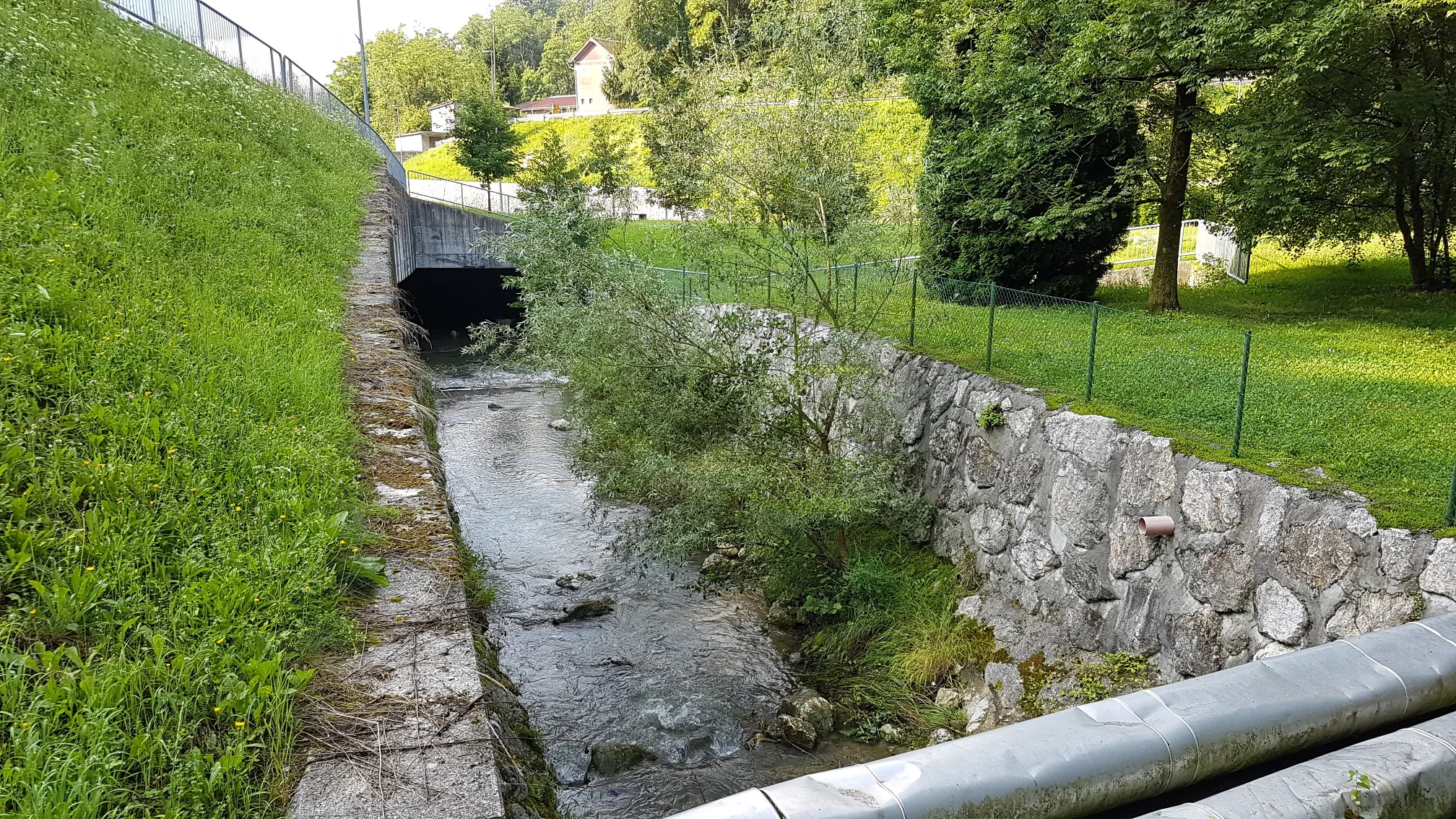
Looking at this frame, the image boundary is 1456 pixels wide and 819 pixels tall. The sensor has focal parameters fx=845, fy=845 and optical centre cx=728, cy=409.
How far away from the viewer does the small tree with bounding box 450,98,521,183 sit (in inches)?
1364

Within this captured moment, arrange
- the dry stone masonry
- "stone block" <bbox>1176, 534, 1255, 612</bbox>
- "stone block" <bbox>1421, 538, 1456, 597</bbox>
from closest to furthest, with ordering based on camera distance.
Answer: "stone block" <bbox>1421, 538, 1456, 597</bbox> → the dry stone masonry → "stone block" <bbox>1176, 534, 1255, 612</bbox>

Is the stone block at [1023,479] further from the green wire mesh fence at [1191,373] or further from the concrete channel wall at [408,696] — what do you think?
the concrete channel wall at [408,696]

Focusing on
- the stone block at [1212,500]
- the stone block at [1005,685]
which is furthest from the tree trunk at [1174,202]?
the stone block at [1005,685]

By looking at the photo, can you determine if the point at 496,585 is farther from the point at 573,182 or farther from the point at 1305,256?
the point at 573,182

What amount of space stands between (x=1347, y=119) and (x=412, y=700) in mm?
12631

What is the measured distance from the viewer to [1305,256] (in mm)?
16781

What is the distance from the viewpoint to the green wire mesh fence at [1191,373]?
630 centimetres

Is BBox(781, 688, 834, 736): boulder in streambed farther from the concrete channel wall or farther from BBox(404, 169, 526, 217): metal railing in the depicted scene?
BBox(404, 169, 526, 217): metal railing

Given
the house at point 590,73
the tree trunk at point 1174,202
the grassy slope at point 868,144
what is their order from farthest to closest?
1. the house at point 590,73
2. the tree trunk at point 1174,202
3. the grassy slope at point 868,144

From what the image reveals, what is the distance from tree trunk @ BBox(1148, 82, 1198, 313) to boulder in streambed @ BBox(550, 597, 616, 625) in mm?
9372

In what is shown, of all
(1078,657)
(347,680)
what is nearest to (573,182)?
(1078,657)

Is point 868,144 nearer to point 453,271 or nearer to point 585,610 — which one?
point 585,610

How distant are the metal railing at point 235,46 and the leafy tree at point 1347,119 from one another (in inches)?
637

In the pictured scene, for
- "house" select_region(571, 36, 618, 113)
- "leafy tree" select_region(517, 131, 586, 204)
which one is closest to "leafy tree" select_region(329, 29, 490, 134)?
"house" select_region(571, 36, 618, 113)
